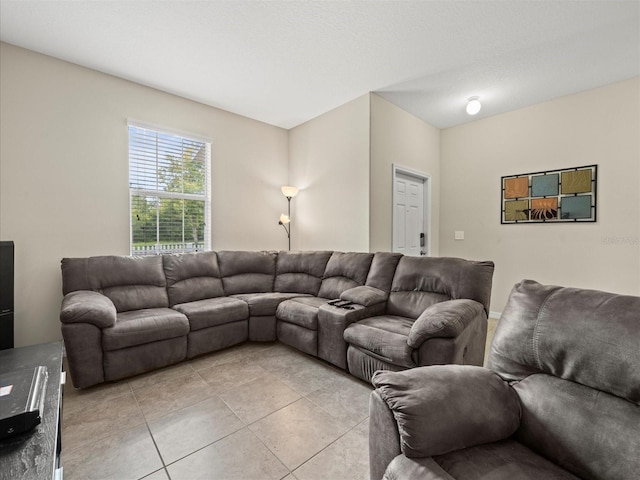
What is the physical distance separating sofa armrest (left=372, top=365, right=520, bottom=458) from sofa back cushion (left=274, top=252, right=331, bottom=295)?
7.87ft

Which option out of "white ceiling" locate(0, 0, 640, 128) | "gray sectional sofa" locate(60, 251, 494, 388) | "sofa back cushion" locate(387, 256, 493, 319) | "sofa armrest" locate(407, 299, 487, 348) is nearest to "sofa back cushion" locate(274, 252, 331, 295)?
"gray sectional sofa" locate(60, 251, 494, 388)

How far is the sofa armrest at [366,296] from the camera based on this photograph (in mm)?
2625

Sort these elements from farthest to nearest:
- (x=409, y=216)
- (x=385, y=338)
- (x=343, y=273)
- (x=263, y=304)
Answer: (x=409, y=216), (x=343, y=273), (x=263, y=304), (x=385, y=338)

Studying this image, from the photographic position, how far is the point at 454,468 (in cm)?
88

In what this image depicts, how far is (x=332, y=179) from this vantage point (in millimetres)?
4012

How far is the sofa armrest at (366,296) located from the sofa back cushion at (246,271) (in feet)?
4.51

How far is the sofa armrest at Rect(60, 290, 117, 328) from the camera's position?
82.5 inches

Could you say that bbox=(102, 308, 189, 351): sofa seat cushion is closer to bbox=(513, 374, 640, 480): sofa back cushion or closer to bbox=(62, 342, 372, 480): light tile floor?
bbox=(62, 342, 372, 480): light tile floor

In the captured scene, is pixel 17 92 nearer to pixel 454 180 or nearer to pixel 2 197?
pixel 2 197

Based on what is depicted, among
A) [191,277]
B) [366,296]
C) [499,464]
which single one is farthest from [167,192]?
[499,464]

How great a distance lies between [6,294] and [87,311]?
0.70 metres

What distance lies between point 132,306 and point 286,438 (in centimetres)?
205

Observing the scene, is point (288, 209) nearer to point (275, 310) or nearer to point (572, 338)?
point (275, 310)

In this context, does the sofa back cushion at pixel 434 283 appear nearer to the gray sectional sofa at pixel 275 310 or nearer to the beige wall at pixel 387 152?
the gray sectional sofa at pixel 275 310
